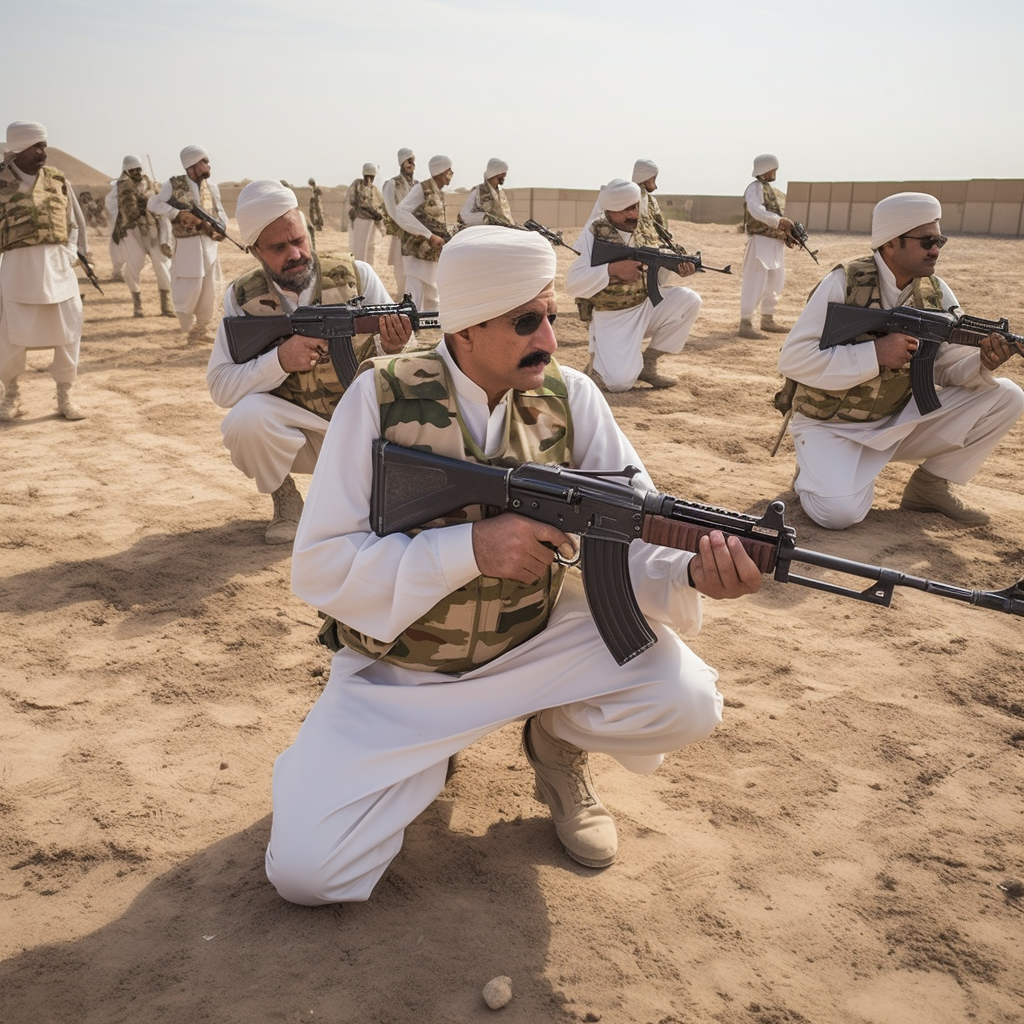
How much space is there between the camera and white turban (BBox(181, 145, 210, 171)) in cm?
1094

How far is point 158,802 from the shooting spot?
302 cm

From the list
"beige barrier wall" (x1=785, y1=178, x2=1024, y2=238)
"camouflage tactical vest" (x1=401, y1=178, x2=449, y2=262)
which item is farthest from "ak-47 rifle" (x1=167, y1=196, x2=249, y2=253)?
"beige barrier wall" (x1=785, y1=178, x2=1024, y2=238)

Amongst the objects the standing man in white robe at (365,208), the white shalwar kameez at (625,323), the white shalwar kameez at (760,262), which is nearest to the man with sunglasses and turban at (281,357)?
the white shalwar kameez at (625,323)

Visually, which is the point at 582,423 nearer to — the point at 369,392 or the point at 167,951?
the point at 369,392

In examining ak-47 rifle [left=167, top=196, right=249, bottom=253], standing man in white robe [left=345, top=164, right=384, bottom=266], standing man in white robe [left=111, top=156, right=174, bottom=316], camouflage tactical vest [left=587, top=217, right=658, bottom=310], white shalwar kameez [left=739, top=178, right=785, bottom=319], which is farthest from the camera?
standing man in white robe [left=345, top=164, right=384, bottom=266]

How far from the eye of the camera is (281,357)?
4.79 m

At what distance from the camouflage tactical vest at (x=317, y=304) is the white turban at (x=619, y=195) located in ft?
13.7

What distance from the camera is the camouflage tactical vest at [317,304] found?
4926mm

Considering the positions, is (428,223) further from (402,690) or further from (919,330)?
(402,690)

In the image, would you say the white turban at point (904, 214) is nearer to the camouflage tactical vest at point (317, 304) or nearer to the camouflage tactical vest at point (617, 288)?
the camouflage tactical vest at point (317, 304)

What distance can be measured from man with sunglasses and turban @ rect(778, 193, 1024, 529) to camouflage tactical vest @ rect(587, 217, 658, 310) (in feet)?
11.8

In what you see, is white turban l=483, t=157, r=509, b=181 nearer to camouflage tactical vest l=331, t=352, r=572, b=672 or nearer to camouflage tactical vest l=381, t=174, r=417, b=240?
camouflage tactical vest l=381, t=174, r=417, b=240

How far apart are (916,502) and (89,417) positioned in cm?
606

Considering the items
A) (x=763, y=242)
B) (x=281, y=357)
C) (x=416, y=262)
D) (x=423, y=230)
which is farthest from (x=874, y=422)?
(x=416, y=262)
